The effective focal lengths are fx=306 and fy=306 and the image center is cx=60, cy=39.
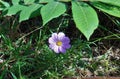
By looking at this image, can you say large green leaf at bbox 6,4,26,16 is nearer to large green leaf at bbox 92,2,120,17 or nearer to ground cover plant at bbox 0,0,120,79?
ground cover plant at bbox 0,0,120,79

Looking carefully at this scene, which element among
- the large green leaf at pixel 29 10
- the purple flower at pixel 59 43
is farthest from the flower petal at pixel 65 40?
the large green leaf at pixel 29 10

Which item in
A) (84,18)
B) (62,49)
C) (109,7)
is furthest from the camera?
(62,49)

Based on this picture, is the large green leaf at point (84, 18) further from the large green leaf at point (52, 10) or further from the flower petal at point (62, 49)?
the flower petal at point (62, 49)

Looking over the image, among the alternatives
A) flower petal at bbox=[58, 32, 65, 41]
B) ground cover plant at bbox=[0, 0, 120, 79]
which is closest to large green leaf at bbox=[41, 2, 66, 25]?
ground cover plant at bbox=[0, 0, 120, 79]

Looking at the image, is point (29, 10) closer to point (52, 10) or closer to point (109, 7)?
point (52, 10)

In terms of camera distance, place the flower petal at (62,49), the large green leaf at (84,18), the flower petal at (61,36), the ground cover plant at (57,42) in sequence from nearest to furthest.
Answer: the large green leaf at (84,18), the ground cover plant at (57,42), the flower petal at (62,49), the flower petal at (61,36)

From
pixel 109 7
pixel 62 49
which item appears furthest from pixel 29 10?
pixel 109 7

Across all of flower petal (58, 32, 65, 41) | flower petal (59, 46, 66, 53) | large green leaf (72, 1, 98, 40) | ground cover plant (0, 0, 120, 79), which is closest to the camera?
large green leaf (72, 1, 98, 40)
